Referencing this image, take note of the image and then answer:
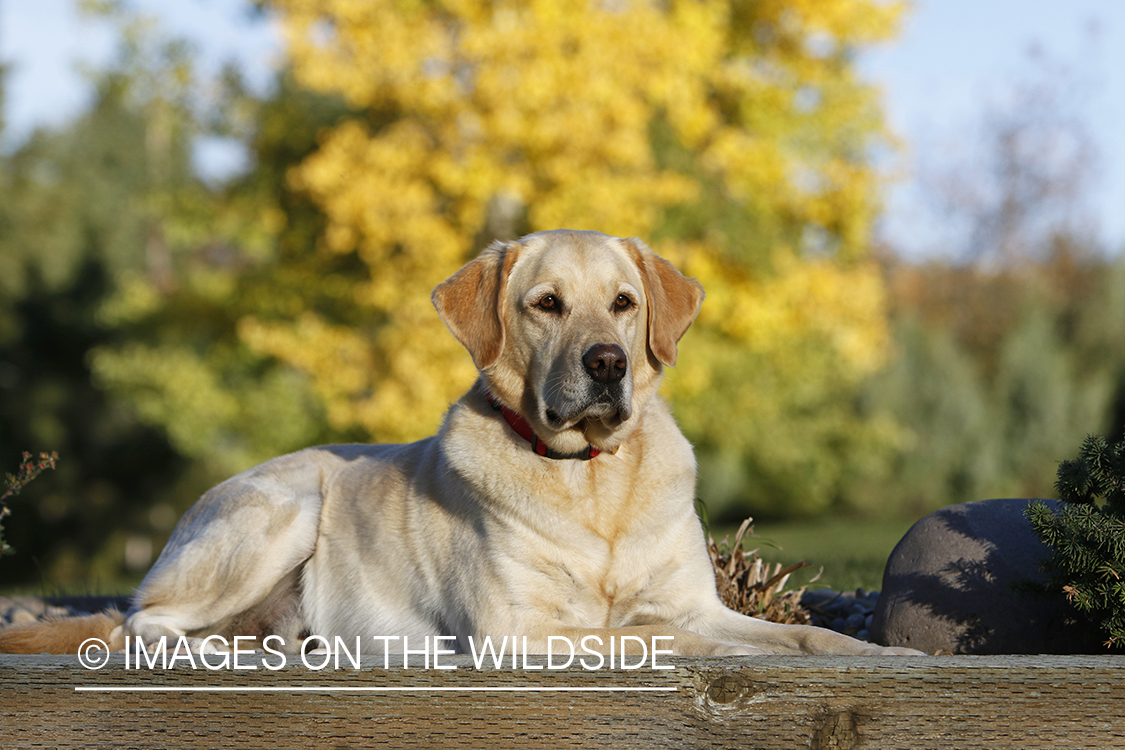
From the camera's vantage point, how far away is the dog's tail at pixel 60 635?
11.1ft

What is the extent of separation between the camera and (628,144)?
989 centimetres

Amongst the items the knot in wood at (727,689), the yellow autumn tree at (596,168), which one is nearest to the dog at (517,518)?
the knot in wood at (727,689)

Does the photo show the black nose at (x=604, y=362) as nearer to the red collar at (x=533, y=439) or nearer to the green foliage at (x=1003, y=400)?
the red collar at (x=533, y=439)

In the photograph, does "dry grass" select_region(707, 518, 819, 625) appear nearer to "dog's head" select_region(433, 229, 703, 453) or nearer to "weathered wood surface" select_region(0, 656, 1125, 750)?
"dog's head" select_region(433, 229, 703, 453)

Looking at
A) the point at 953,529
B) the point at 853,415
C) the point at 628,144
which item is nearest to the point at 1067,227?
the point at 853,415

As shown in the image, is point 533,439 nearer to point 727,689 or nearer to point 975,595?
point 727,689

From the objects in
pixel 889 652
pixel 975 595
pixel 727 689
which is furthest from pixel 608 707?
pixel 975 595

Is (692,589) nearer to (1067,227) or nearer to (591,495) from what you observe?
(591,495)

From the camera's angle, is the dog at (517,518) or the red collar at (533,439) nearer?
the dog at (517,518)

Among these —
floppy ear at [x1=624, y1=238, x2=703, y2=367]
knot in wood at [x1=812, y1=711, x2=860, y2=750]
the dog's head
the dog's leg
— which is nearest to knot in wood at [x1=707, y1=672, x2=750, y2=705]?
knot in wood at [x1=812, y1=711, x2=860, y2=750]

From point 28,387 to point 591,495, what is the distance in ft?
72.9

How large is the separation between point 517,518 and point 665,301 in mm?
998

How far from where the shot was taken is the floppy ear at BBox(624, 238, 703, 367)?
355 cm

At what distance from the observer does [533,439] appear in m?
3.43
